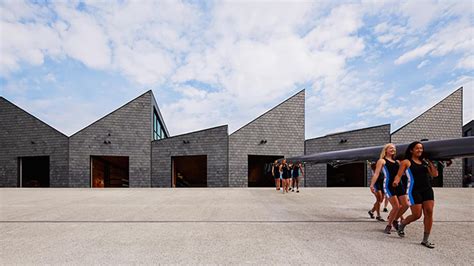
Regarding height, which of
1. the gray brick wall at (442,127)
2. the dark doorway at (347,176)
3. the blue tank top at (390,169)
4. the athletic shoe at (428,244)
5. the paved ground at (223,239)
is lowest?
the dark doorway at (347,176)

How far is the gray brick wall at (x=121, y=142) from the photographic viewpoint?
23.2 meters

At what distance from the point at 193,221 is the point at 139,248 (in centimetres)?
230

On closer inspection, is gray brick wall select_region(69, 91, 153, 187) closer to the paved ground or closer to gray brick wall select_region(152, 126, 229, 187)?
gray brick wall select_region(152, 126, 229, 187)

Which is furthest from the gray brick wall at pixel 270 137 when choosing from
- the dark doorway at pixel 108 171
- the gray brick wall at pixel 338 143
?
the dark doorway at pixel 108 171

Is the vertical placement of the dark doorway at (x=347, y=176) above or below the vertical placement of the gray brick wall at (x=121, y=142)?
below

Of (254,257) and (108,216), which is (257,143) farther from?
(254,257)

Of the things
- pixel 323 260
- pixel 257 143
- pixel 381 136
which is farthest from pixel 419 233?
pixel 381 136

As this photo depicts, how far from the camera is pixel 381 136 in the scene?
23.9 metres

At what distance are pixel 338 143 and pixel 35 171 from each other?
2829cm

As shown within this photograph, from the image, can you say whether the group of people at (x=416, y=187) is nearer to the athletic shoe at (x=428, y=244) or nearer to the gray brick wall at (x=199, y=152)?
the athletic shoe at (x=428, y=244)

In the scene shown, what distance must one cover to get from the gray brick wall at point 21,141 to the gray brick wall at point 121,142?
1361 mm

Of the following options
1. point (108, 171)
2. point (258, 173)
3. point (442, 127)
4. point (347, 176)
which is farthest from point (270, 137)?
point (108, 171)

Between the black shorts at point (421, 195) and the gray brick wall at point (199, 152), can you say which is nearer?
the black shorts at point (421, 195)

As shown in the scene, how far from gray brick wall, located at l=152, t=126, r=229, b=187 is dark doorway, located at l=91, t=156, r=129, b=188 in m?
5.40
